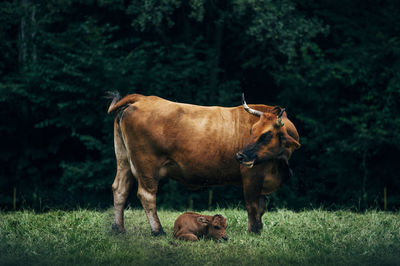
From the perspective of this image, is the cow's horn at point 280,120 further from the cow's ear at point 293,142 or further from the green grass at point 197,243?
the green grass at point 197,243

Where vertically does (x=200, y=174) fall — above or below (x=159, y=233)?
above

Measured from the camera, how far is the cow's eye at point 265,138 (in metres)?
6.61

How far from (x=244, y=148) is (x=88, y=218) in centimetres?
291

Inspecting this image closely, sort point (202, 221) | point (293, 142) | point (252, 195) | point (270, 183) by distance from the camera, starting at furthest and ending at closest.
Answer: point (270, 183) → point (252, 195) → point (293, 142) → point (202, 221)

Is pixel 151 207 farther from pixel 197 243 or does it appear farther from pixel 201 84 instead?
pixel 201 84

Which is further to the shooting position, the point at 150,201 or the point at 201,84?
the point at 201,84

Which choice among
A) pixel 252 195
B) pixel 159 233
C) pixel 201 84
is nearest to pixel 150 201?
pixel 159 233

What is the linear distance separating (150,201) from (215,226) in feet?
3.27

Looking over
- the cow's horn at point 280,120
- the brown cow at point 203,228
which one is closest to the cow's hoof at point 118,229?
the brown cow at point 203,228

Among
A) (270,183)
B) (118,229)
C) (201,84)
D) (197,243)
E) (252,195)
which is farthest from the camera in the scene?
(201,84)

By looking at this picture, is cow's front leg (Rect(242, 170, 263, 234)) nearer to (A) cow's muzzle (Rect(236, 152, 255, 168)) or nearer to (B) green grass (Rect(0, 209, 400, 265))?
(B) green grass (Rect(0, 209, 400, 265))

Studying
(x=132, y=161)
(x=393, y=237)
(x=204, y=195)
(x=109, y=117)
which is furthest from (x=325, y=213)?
(x=109, y=117)

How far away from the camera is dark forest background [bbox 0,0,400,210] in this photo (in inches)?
554

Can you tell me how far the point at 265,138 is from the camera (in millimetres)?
6625
